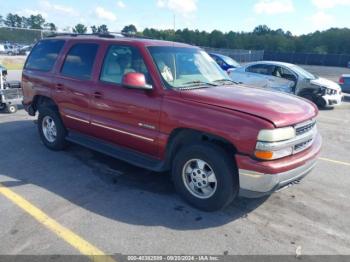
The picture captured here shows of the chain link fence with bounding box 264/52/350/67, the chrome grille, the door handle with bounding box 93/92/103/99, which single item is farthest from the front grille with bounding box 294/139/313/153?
the chain link fence with bounding box 264/52/350/67

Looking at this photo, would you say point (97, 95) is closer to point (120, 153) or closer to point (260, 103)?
point (120, 153)

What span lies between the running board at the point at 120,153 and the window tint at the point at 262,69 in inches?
322

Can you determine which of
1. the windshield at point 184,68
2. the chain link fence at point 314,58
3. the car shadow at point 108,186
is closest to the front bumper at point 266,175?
the car shadow at point 108,186

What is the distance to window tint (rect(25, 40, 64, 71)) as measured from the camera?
5.76 metres

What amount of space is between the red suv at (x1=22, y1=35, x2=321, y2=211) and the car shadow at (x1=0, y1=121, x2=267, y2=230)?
0.27 metres

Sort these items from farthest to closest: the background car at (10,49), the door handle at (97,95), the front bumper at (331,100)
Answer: the background car at (10,49) < the front bumper at (331,100) < the door handle at (97,95)

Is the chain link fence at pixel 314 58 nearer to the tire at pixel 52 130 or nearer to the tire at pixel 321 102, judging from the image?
the tire at pixel 321 102

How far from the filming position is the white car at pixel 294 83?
11.3 meters

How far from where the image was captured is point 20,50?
3291 centimetres

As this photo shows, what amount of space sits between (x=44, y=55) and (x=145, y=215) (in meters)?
3.84

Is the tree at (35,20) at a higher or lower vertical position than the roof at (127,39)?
higher

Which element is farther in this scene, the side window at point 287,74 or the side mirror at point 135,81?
the side window at point 287,74

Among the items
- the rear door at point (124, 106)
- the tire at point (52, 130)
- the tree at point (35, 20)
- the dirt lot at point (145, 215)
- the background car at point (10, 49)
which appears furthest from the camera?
the tree at point (35, 20)

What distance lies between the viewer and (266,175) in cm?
337
